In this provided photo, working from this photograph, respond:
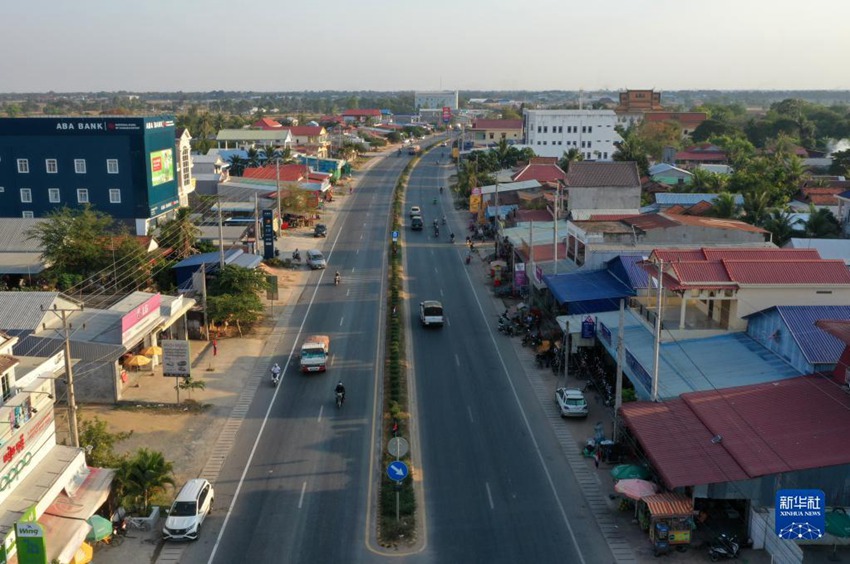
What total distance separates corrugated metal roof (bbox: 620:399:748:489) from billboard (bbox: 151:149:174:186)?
53.8 m

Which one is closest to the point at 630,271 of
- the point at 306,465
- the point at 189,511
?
the point at 306,465

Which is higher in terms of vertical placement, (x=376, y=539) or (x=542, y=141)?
(x=542, y=141)

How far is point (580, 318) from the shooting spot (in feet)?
127

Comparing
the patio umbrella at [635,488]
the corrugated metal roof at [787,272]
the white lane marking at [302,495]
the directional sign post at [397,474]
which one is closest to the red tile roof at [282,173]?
the corrugated metal roof at [787,272]

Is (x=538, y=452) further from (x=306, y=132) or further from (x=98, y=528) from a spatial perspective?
(x=306, y=132)

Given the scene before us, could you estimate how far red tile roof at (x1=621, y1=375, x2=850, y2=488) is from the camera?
72.9 ft

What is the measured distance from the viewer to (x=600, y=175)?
6334cm

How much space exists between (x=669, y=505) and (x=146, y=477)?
49.9ft

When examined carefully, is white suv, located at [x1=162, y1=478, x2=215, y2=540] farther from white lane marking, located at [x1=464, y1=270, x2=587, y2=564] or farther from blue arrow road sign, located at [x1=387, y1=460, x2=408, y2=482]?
white lane marking, located at [x1=464, y1=270, x2=587, y2=564]

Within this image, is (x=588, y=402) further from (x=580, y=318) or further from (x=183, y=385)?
(x=183, y=385)

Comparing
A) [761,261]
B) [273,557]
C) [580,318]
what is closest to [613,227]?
[580,318]

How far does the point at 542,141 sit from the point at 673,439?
107 meters

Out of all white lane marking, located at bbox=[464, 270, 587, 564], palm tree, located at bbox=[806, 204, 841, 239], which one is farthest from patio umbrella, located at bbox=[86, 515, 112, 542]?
palm tree, located at bbox=[806, 204, 841, 239]

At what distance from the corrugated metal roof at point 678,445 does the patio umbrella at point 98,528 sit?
15.5m
